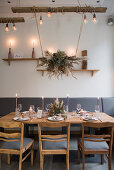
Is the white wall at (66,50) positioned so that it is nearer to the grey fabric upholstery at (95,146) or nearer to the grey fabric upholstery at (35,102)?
the grey fabric upholstery at (35,102)

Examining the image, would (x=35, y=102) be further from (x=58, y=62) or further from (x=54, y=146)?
(x=54, y=146)

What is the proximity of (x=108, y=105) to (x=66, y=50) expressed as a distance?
1928 mm

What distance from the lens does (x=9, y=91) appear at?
4117mm

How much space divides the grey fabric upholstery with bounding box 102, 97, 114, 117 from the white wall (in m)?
0.23

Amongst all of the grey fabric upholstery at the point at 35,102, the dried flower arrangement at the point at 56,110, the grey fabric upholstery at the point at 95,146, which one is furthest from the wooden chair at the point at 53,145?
the grey fabric upholstery at the point at 35,102

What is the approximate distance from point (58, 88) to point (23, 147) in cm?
224

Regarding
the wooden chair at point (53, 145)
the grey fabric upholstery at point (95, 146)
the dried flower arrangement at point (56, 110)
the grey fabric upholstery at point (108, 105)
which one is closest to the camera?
the wooden chair at point (53, 145)

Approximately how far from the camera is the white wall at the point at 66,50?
4039mm

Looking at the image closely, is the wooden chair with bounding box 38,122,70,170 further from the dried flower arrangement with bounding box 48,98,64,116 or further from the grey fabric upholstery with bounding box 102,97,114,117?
the grey fabric upholstery with bounding box 102,97,114,117

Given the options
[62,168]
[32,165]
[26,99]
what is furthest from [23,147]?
[26,99]

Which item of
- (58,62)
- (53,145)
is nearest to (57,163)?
(53,145)

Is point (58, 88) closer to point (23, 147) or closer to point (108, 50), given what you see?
point (108, 50)

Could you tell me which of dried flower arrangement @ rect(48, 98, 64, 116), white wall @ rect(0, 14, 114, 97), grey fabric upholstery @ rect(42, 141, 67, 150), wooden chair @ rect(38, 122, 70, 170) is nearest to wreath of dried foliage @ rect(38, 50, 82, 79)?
dried flower arrangement @ rect(48, 98, 64, 116)

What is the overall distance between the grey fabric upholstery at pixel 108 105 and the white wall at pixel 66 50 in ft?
0.75
